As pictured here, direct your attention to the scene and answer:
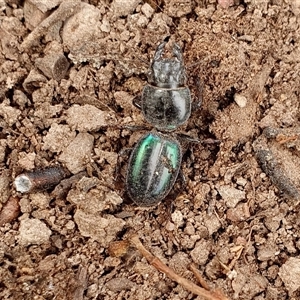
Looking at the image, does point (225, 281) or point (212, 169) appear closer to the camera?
point (225, 281)

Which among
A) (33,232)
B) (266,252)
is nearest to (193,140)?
(266,252)

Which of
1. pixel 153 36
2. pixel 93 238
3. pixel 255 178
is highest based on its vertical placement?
pixel 153 36

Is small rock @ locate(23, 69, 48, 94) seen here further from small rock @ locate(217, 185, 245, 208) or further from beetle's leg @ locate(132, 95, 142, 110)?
small rock @ locate(217, 185, 245, 208)

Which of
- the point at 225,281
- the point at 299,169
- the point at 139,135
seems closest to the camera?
the point at 225,281

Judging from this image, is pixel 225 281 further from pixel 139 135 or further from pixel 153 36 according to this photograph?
pixel 153 36

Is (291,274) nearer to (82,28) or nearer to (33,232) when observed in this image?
(33,232)

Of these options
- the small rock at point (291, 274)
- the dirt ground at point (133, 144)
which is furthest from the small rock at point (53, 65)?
the small rock at point (291, 274)

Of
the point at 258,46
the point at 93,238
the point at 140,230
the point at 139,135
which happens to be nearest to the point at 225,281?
the point at 140,230

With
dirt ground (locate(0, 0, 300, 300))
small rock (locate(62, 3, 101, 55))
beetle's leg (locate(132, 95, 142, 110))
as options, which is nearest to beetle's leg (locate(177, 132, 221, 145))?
dirt ground (locate(0, 0, 300, 300))

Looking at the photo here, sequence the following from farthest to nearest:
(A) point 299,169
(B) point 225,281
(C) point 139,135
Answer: (C) point 139,135 < (A) point 299,169 < (B) point 225,281
